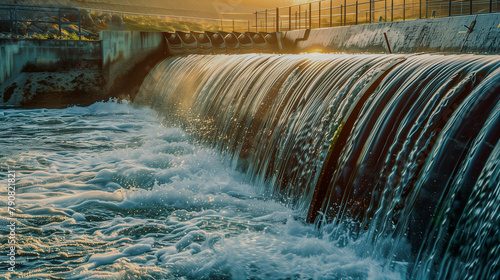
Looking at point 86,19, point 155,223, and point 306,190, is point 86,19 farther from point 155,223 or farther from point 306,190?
point 306,190

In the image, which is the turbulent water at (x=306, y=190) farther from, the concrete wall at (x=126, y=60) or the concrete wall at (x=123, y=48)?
the concrete wall at (x=123, y=48)

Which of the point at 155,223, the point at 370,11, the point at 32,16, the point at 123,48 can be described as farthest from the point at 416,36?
the point at 32,16

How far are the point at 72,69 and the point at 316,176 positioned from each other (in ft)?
41.8

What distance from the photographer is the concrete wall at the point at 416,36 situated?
9992 mm

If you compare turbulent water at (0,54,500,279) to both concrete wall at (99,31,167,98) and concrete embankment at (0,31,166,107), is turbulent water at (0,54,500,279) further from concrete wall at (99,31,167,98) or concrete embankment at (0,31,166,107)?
concrete wall at (99,31,167,98)

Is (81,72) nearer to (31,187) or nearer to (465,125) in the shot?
(31,187)

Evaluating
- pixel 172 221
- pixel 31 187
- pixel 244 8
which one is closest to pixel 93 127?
pixel 31 187

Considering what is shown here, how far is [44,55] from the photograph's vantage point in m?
15.6

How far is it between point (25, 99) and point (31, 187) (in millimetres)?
9618

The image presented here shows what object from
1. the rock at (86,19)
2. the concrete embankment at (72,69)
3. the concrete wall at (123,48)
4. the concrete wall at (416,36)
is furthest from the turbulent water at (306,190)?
the rock at (86,19)

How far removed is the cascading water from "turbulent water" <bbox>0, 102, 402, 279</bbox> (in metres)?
0.28

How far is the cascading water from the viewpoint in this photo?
3.49m

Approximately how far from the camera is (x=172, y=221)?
548 centimetres

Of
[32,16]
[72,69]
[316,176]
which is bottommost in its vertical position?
[316,176]
